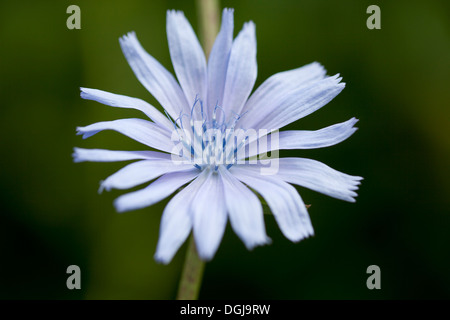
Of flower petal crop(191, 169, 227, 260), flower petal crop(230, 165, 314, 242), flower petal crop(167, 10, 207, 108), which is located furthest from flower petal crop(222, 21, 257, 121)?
flower petal crop(230, 165, 314, 242)

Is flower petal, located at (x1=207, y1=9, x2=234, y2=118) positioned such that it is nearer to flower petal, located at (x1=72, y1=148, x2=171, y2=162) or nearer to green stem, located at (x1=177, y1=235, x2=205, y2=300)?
flower petal, located at (x1=72, y1=148, x2=171, y2=162)

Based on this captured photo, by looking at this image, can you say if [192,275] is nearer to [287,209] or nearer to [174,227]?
[174,227]

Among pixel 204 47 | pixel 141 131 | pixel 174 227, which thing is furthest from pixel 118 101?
pixel 204 47

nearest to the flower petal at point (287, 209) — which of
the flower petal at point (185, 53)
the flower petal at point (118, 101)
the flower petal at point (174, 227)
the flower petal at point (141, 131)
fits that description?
the flower petal at point (174, 227)

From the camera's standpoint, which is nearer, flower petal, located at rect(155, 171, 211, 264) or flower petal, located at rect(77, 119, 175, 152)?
flower petal, located at rect(155, 171, 211, 264)

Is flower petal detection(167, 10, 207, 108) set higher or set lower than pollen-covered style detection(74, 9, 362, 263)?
higher

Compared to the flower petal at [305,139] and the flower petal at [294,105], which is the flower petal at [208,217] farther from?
the flower petal at [294,105]
